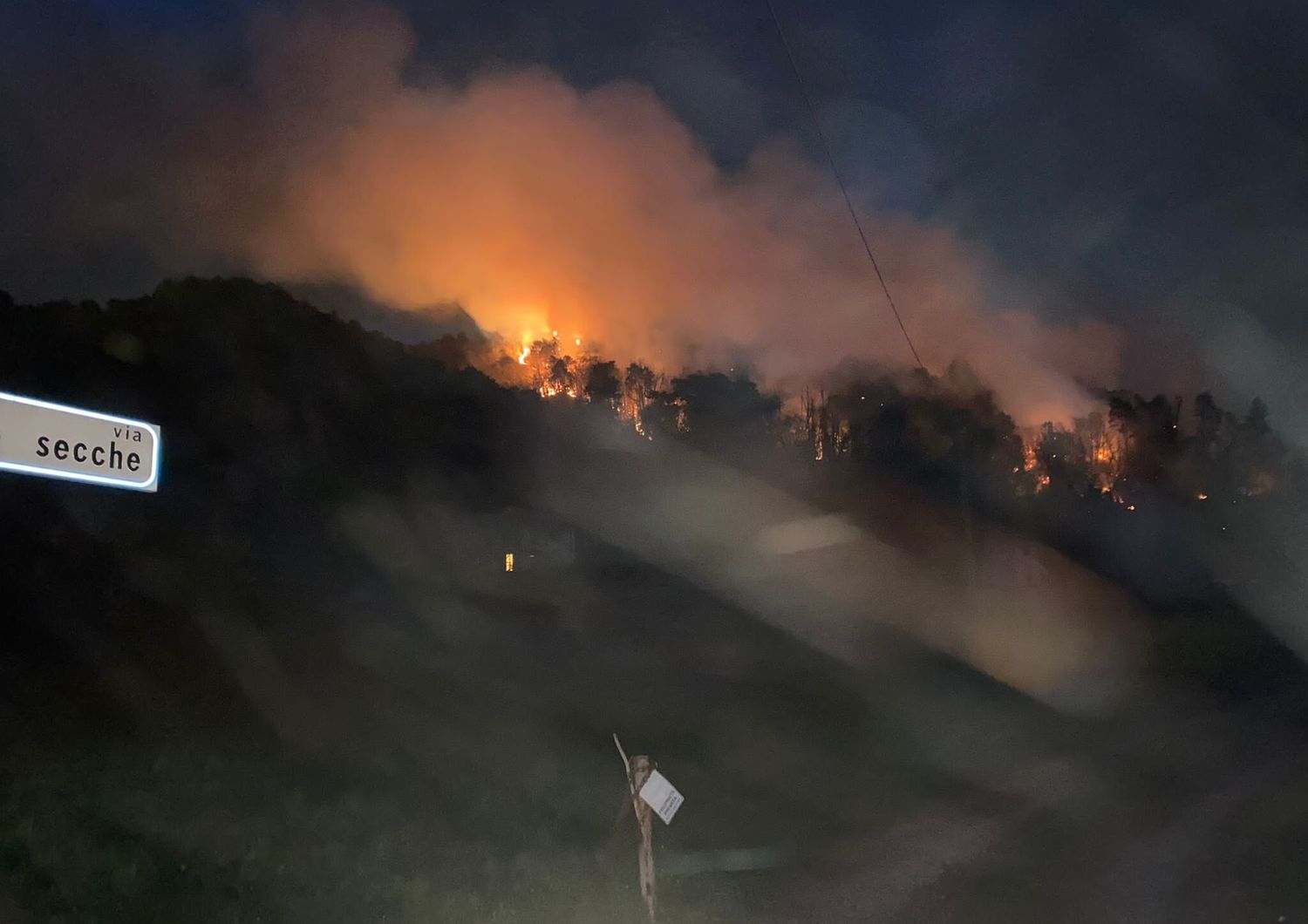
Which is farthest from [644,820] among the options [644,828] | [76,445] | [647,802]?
[76,445]

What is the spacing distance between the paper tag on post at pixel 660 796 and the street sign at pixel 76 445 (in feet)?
11.2

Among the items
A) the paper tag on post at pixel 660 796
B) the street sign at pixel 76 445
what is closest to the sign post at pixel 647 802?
the paper tag on post at pixel 660 796

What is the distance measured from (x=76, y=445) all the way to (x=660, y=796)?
387 cm

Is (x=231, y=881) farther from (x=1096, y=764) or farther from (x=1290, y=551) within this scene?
(x=1290, y=551)

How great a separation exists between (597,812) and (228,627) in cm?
550

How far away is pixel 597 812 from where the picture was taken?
893 cm

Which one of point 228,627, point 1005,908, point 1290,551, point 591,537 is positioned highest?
point 1290,551

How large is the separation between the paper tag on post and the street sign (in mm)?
3399

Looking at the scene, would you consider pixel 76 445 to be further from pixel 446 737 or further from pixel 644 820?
pixel 446 737

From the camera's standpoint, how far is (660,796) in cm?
599

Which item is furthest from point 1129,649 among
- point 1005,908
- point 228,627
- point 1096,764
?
point 228,627

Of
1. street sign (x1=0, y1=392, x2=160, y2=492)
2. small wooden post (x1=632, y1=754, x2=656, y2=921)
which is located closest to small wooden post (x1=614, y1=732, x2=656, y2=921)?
small wooden post (x1=632, y1=754, x2=656, y2=921)

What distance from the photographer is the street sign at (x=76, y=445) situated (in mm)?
3342

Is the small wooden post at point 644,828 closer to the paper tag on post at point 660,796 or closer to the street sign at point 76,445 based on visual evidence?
→ the paper tag on post at point 660,796
